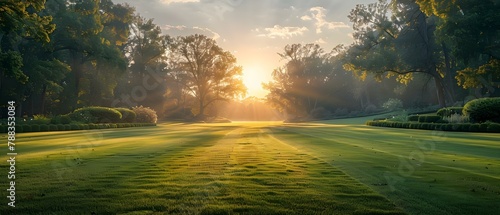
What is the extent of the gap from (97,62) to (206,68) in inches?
1282

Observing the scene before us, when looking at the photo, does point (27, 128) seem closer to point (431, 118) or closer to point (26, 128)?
point (26, 128)

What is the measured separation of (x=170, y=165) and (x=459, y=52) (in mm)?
29579

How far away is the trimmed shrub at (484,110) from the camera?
22969 mm

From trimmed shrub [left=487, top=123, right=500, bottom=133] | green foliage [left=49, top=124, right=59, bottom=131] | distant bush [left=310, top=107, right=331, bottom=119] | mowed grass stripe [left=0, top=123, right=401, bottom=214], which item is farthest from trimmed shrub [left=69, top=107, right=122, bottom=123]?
distant bush [left=310, top=107, right=331, bottom=119]

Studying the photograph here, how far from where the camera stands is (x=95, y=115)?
3503 centimetres

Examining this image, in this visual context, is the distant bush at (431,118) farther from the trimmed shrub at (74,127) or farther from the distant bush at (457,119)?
the trimmed shrub at (74,127)

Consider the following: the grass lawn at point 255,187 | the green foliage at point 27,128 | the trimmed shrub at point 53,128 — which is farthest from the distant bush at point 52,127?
the grass lawn at point 255,187

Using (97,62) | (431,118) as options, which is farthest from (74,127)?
(431,118)

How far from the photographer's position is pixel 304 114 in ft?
263

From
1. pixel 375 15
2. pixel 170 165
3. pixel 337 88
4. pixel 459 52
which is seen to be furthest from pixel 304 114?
pixel 170 165

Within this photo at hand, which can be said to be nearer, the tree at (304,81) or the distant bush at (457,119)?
the distant bush at (457,119)

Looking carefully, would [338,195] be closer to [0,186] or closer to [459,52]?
[0,186]

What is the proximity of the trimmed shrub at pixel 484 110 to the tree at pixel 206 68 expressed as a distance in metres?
55.7

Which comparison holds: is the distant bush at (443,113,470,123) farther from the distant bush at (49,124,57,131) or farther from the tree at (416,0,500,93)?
the distant bush at (49,124,57,131)
